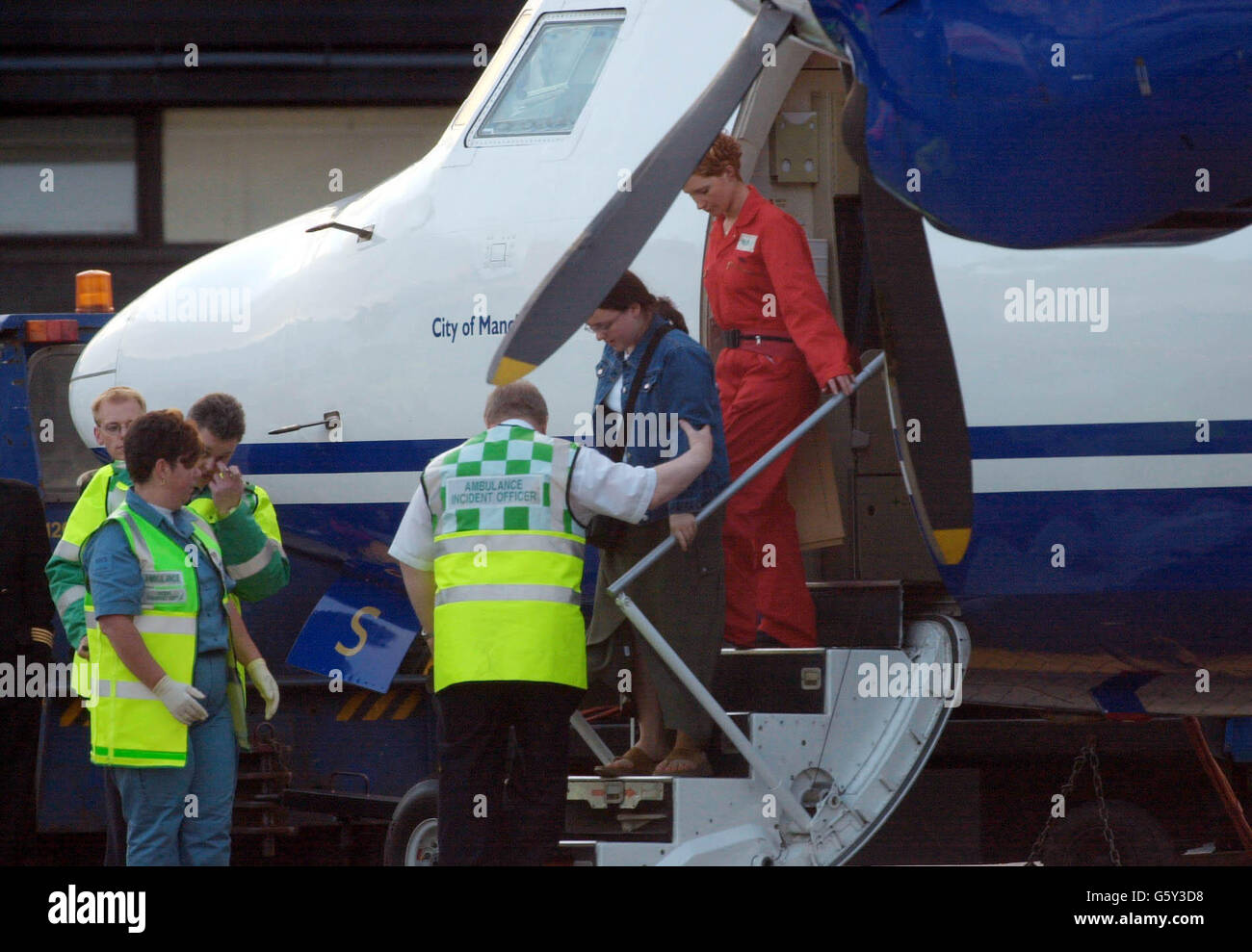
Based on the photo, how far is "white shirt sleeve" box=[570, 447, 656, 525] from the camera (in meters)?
5.17

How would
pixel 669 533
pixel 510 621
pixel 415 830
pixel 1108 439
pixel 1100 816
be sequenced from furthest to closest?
pixel 1100 816 < pixel 415 830 < pixel 1108 439 < pixel 669 533 < pixel 510 621

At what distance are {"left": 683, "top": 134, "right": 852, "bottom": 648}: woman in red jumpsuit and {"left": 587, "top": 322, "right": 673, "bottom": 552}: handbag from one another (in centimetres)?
43

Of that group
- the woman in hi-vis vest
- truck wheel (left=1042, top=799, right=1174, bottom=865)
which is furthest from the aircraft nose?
truck wheel (left=1042, top=799, right=1174, bottom=865)

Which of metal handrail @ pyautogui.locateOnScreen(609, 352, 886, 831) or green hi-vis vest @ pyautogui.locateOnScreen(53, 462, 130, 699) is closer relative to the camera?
metal handrail @ pyautogui.locateOnScreen(609, 352, 886, 831)

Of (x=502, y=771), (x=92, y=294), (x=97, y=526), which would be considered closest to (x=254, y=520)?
(x=97, y=526)

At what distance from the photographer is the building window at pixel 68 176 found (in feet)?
44.5

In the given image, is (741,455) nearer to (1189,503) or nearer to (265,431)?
(1189,503)

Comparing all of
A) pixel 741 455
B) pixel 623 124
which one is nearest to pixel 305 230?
pixel 623 124

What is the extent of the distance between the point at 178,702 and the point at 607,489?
1.49m

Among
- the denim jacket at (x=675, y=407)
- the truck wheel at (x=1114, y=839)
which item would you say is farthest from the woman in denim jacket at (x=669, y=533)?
the truck wheel at (x=1114, y=839)

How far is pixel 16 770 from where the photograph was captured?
6641 millimetres

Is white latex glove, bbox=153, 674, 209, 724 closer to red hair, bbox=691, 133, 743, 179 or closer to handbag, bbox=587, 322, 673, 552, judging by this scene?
handbag, bbox=587, 322, 673, 552

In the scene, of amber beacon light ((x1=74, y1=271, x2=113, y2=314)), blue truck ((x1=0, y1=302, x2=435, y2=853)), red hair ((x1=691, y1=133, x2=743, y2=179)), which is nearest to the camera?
red hair ((x1=691, y1=133, x2=743, y2=179))

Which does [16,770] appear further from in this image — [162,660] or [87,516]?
[162,660]
